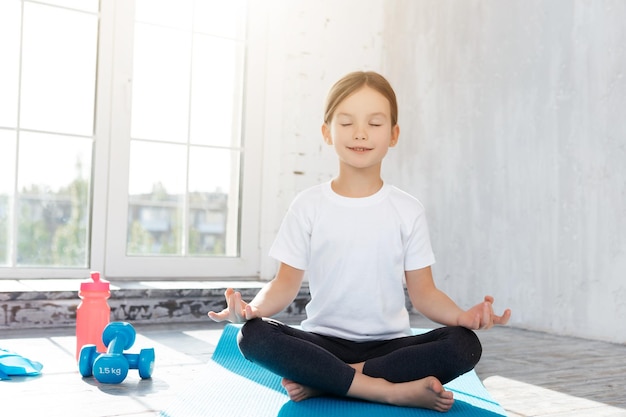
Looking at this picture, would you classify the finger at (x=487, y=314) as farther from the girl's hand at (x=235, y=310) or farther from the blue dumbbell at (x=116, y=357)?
the blue dumbbell at (x=116, y=357)

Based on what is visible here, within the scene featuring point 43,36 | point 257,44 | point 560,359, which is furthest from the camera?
point 257,44

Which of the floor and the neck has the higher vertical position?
the neck

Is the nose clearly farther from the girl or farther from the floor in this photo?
the floor

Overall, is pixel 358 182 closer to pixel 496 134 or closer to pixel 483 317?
pixel 483 317

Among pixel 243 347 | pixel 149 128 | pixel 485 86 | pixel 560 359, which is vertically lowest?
pixel 560 359

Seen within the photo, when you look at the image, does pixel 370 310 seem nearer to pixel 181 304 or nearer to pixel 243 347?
pixel 243 347

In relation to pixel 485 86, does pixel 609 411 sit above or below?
below

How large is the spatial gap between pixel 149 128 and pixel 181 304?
0.87m

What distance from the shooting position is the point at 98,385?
1.42 m

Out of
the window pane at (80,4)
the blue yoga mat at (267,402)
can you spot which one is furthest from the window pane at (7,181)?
the blue yoga mat at (267,402)

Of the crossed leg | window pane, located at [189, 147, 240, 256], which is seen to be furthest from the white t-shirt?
window pane, located at [189, 147, 240, 256]

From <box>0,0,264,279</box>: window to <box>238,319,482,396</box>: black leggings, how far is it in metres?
1.74

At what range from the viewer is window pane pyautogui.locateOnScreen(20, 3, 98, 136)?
2781 millimetres

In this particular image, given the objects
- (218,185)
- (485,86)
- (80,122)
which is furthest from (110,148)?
(485,86)
